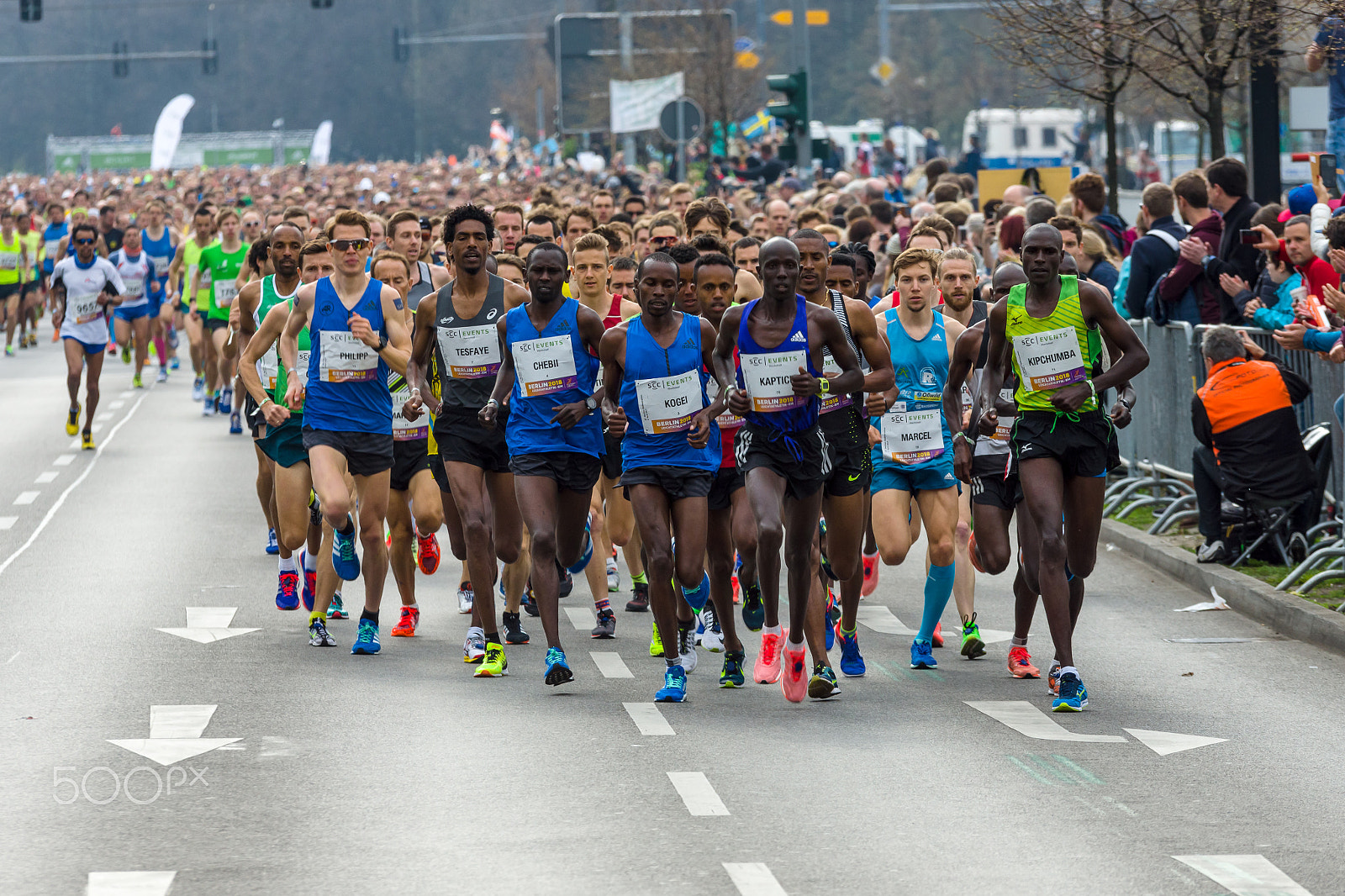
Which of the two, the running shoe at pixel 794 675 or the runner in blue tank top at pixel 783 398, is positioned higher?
the runner in blue tank top at pixel 783 398

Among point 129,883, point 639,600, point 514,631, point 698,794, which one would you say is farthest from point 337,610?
point 129,883

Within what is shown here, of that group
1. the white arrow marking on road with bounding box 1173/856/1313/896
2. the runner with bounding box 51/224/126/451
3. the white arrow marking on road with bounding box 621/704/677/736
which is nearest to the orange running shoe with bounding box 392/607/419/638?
the white arrow marking on road with bounding box 621/704/677/736

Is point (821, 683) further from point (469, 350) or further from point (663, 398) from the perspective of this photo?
point (469, 350)

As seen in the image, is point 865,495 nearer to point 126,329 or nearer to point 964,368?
point 964,368

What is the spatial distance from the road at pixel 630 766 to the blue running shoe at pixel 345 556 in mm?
410

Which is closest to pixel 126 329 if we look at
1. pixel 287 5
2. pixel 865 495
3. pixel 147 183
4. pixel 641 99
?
pixel 641 99

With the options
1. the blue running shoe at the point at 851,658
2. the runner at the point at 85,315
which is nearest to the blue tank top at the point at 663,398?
the blue running shoe at the point at 851,658

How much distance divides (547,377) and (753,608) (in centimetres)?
131

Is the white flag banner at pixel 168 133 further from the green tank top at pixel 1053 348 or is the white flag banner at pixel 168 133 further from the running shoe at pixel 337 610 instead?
the green tank top at pixel 1053 348

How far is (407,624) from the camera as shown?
429 inches

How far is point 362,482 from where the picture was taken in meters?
10.3

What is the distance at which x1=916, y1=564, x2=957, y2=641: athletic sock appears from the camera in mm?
10023

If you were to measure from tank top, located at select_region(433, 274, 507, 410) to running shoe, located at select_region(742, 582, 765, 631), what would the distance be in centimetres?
145

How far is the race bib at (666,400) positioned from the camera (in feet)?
29.4
